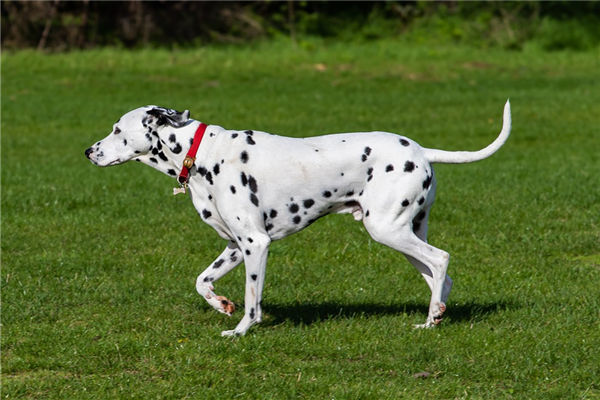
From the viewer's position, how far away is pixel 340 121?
65.8ft

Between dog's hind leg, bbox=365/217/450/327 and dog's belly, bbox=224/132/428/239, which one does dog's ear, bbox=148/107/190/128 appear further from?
dog's hind leg, bbox=365/217/450/327

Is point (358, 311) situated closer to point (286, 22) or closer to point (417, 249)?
point (417, 249)

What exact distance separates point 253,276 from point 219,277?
1.45 ft

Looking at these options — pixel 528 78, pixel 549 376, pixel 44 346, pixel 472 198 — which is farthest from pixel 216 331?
pixel 528 78

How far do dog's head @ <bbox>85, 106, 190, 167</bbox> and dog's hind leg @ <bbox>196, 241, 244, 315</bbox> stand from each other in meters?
0.99

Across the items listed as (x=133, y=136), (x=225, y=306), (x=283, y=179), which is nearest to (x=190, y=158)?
(x=133, y=136)

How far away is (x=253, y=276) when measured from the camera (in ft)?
24.0

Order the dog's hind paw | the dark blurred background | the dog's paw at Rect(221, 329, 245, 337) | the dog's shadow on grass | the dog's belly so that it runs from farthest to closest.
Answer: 1. the dark blurred background
2. the dog's shadow on grass
3. the dog's hind paw
4. the dog's paw at Rect(221, 329, 245, 337)
5. the dog's belly

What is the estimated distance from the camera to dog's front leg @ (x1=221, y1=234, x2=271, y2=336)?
23.8 feet

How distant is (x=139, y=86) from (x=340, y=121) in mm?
6044

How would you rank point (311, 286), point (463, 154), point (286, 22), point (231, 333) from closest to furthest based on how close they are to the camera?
point (231, 333) < point (463, 154) < point (311, 286) < point (286, 22)

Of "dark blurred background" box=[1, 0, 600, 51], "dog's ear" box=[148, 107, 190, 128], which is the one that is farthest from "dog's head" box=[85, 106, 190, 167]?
"dark blurred background" box=[1, 0, 600, 51]

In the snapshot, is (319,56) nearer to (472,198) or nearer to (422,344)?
(472,198)

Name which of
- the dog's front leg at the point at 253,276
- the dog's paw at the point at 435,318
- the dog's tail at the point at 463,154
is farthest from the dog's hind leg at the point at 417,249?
the dog's front leg at the point at 253,276
